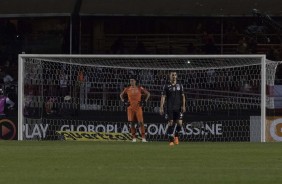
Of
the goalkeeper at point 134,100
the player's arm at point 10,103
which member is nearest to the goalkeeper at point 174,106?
the goalkeeper at point 134,100

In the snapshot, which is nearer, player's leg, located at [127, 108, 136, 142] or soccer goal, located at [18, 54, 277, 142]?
player's leg, located at [127, 108, 136, 142]

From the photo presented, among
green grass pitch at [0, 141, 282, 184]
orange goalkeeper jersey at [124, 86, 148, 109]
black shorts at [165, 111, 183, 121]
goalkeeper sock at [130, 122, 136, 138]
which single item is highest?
orange goalkeeper jersey at [124, 86, 148, 109]

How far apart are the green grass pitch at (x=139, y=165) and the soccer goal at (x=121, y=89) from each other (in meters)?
7.68

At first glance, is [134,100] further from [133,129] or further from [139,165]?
[139,165]

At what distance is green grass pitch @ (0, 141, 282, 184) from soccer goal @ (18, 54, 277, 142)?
768cm

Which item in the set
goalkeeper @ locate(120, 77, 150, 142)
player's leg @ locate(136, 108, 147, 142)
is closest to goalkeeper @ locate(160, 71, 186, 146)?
player's leg @ locate(136, 108, 147, 142)

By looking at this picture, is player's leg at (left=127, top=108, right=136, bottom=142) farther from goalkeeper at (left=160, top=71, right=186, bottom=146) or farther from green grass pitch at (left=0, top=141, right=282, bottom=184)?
green grass pitch at (left=0, top=141, right=282, bottom=184)

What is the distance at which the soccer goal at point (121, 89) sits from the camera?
29.4 metres

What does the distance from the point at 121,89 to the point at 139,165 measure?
14.9 metres

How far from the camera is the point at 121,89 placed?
31.2 metres

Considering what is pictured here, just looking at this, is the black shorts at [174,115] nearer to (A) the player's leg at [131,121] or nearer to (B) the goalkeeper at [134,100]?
(A) the player's leg at [131,121]

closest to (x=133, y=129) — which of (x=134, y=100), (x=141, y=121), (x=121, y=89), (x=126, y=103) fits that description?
(x=141, y=121)

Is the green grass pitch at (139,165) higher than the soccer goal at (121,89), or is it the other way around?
the soccer goal at (121,89)

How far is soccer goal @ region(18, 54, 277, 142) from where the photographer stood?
2942cm
